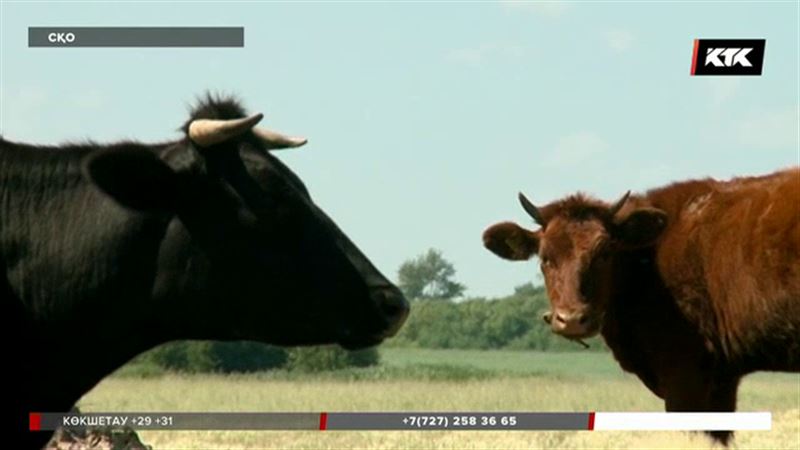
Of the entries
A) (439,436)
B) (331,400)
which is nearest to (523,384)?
(331,400)

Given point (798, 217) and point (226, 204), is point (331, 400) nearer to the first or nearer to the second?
point (798, 217)

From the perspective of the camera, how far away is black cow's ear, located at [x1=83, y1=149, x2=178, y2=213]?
6828 mm

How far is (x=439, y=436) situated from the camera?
14.4 m

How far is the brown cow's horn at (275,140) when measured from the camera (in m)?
7.03

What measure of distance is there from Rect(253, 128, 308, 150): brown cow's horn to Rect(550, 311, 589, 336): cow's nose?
183 inches

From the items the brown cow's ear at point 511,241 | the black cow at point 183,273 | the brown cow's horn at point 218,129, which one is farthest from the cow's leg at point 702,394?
the brown cow's horn at point 218,129

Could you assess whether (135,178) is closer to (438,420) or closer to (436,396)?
(438,420)

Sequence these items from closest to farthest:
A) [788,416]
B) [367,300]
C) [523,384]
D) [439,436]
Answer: [367,300] → [439,436] → [788,416] → [523,384]

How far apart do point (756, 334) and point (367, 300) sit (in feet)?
18.5

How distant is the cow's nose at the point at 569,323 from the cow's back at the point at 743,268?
0.89 metres

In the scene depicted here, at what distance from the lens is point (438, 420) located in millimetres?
10070

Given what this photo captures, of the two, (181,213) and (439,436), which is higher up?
(181,213)
